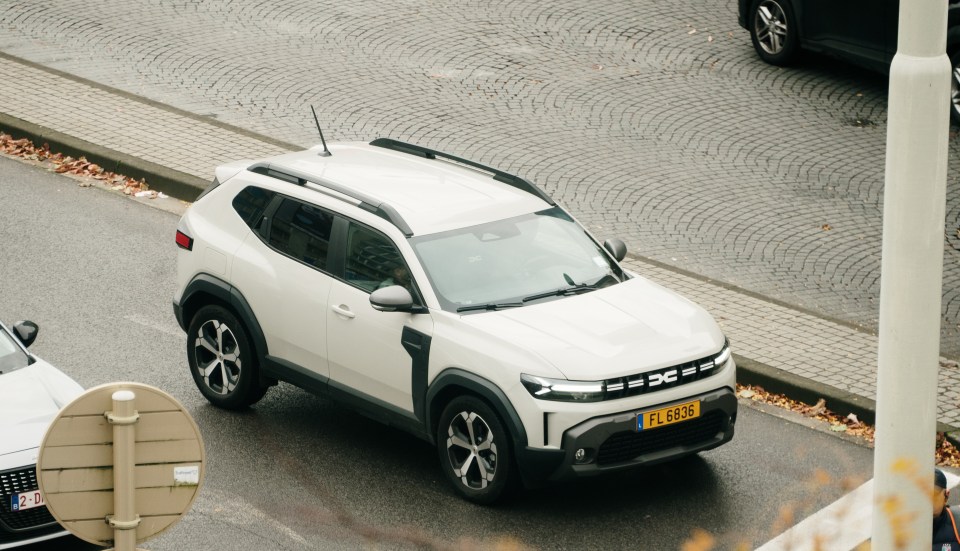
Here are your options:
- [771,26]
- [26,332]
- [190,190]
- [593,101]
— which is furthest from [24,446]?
[771,26]

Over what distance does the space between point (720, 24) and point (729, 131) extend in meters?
3.96

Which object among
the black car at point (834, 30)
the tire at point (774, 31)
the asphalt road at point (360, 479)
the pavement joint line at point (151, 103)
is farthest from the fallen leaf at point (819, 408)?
the tire at point (774, 31)

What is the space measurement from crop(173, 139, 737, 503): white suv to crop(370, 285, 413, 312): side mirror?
0.01 meters

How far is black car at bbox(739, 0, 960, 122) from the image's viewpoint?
1683 cm

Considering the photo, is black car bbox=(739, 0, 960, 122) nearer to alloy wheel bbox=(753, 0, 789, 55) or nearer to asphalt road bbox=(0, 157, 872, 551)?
alloy wheel bbox=(753, 0, 789, 55)

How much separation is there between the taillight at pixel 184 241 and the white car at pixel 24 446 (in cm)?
198

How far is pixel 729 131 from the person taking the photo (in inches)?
658

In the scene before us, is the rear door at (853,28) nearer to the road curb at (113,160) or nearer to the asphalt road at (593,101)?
the asphalt road at (593,101)

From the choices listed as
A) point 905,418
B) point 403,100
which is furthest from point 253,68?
point 905,418

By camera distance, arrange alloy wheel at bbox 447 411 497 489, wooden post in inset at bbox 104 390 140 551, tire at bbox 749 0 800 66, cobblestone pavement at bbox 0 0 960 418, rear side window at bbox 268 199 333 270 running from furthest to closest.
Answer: tire at bbox 749 0 800 66, cobblestone pavement at bbox 0 0 960 418, rear side window at bbox 268 199 333 270, alloy wheel at bbox 447 411 497 489, wooden post in inset at bbox 104 390 140 551

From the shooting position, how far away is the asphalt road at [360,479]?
29.1 ft

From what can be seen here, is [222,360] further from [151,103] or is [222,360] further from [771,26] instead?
[771,26]

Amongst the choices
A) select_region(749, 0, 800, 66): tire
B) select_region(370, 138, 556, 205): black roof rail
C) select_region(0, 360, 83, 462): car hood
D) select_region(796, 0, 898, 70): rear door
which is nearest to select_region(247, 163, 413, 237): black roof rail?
select_region(370, 138, 556, 205): black roof rail

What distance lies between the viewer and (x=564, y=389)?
862cm
